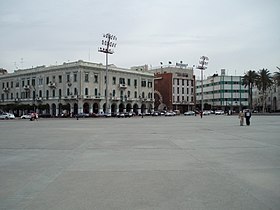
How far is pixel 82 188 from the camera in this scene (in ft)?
24.6

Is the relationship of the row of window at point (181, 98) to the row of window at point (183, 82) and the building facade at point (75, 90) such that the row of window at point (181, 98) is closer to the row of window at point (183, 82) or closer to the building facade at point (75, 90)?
the row of window at point (183, 82)

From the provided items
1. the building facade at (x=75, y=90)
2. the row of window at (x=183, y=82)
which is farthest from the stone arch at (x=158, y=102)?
the building facade at (x=75, y=90)

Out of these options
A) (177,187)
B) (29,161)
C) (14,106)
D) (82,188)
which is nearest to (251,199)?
(177,187)

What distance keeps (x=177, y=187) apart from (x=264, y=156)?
5889mm

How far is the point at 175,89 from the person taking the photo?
384ft

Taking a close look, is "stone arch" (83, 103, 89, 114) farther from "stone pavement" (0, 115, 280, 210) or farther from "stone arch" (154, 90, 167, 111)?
"stone pavement" (0, 115, 280, 210)

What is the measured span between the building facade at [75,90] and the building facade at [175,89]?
35.1 ft

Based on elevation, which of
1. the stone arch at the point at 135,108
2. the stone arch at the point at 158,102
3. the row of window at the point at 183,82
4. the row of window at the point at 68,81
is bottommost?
the stone arch at the point at 135,108

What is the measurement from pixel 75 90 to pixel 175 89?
44.1 metres

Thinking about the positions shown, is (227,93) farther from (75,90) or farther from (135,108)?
(75,90)

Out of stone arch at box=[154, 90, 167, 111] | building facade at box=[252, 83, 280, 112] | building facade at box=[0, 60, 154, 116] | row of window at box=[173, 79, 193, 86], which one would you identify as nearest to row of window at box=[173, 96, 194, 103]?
stone arch at box=[154, 90, 167, 111]

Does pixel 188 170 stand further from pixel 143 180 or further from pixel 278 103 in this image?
pixel 278 103

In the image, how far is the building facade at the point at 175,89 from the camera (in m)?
116

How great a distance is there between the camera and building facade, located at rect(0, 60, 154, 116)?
8506cm
